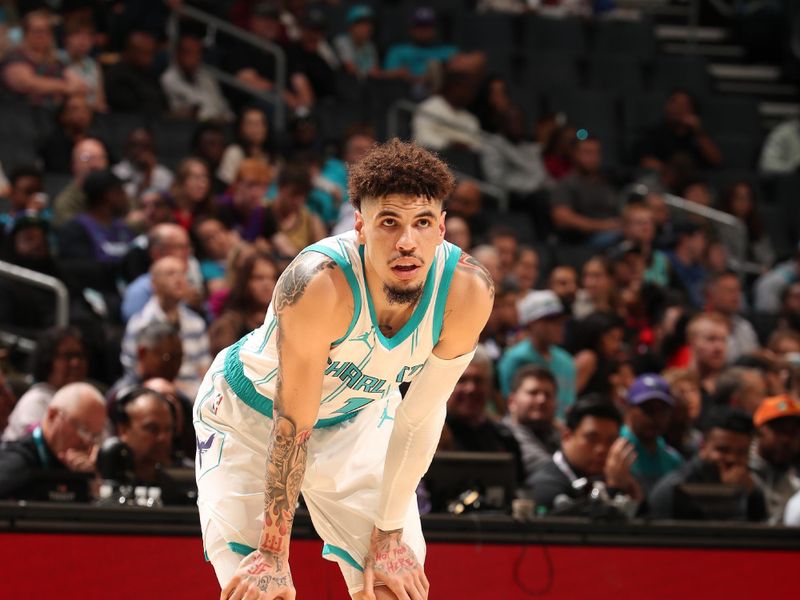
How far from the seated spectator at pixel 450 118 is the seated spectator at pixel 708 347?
304cm

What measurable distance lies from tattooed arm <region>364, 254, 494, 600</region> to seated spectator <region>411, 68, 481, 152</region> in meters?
7.07

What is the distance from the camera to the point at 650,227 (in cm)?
1008

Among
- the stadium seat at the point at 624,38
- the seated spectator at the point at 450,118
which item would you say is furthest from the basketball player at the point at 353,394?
the stadium seat at the point at 624,38

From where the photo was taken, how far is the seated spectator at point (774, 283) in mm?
10453

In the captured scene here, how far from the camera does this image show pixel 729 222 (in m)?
11.0

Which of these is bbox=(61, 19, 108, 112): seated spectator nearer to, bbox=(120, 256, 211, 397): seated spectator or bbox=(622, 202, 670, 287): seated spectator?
bbox=(120, 256, 211, 397): seated spectator

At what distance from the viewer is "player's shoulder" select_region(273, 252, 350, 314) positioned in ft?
12.2

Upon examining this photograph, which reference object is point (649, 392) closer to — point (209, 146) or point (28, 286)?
point (28, 286)

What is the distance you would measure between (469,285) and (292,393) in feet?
1.91

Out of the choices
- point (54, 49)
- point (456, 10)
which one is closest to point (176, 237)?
point (54, 49)

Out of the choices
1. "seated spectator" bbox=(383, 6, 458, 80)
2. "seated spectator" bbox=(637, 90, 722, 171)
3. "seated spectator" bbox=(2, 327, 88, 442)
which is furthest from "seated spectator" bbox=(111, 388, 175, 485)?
"seated spectator" bbox=(637, 90, 722, 171)

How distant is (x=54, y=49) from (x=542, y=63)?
4.43 metres

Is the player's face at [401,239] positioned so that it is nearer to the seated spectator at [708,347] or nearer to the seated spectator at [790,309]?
the seated spectator at [708,347]

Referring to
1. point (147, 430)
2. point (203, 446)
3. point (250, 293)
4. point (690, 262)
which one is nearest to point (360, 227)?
point (203, 446)
